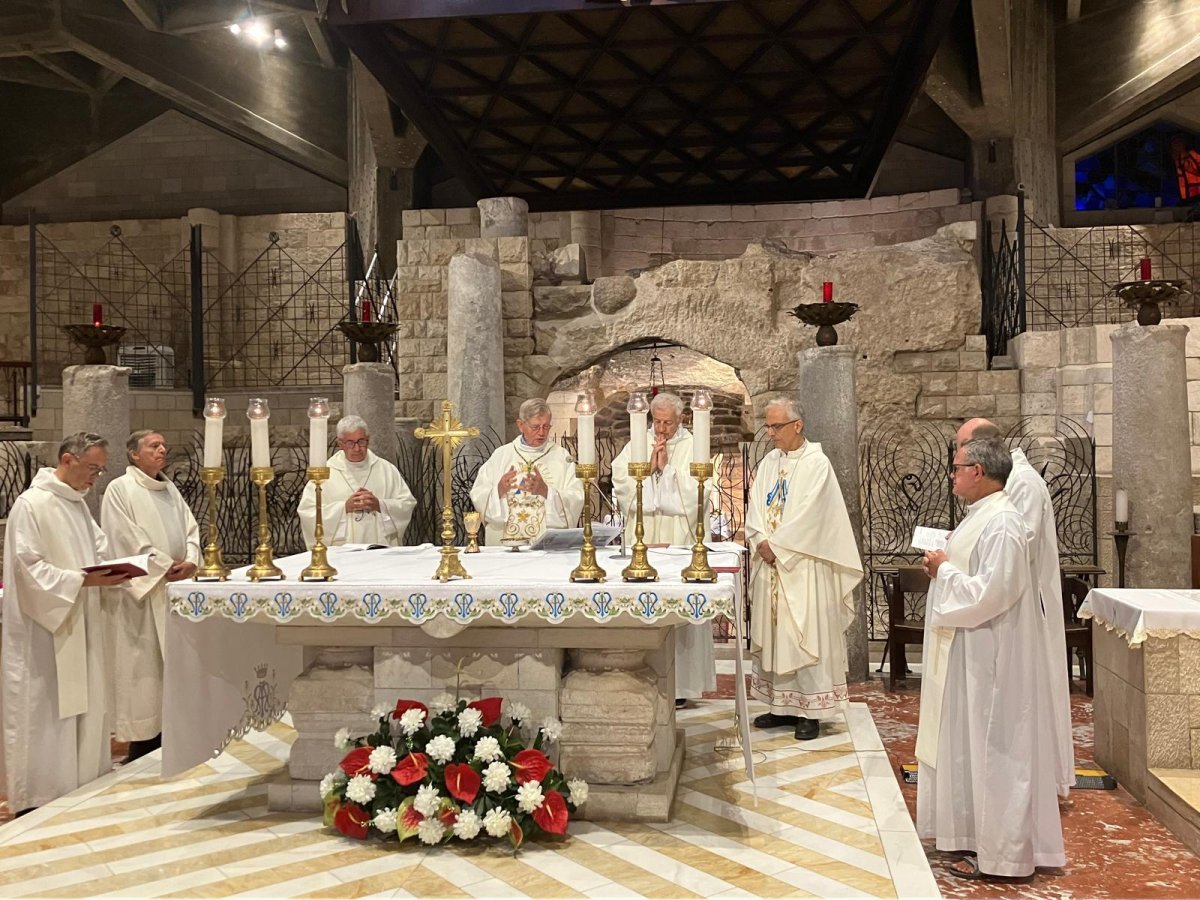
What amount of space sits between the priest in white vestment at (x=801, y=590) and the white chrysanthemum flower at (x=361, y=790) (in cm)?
244

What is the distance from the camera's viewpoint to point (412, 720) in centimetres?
434

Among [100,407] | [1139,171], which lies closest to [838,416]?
[100,407]

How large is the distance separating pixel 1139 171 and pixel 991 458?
13420 mm

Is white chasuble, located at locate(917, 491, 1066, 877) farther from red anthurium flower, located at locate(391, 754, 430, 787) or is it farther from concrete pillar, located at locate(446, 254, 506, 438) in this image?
concrete pillar, located at locate(446, 254, 506, 438)

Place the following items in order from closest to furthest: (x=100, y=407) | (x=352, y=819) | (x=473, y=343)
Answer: (x=352, y=819) → (x=100, y=407) → (x=473, y=343)

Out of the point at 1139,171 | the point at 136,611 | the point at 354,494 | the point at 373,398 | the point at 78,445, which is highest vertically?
the point at 1139,171

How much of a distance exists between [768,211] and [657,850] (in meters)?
12.3

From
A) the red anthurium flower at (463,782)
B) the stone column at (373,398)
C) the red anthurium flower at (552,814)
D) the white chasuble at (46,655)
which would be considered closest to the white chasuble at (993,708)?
the red anthurium flower at (552,814)

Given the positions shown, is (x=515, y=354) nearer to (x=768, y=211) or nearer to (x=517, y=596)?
(x=768, y=211)

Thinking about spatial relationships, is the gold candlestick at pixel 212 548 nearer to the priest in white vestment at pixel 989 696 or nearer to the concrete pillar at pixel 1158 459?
the priest in white vestment at pixel 989 696

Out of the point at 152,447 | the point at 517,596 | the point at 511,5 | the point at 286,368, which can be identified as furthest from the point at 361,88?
the point at 517,596

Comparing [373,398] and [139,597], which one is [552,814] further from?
[373,398]

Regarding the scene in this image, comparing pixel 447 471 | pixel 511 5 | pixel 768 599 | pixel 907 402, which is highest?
pixel 511 5

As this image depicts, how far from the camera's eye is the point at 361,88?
45.2 ft
